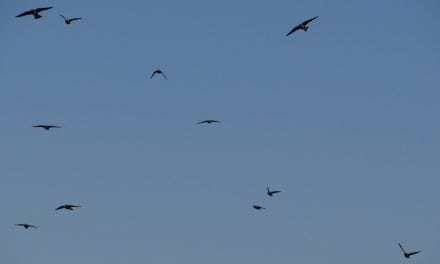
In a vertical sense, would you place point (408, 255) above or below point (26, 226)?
below

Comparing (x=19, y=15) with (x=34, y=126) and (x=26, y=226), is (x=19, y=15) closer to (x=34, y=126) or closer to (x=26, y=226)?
(x=34, y=126)

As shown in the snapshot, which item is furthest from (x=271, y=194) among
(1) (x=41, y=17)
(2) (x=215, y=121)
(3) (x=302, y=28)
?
(1) (x=41, y=17)

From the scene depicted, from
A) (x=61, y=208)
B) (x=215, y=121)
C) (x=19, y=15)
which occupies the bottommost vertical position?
(x=61, y=208)

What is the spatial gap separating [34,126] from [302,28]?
123 feet

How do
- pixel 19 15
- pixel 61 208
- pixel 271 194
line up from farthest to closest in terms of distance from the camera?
pixel 271 194, pixel 61 208, pixel 19 15

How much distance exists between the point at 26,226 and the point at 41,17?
3125 centimetres

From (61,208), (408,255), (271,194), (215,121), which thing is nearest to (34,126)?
(61,208)

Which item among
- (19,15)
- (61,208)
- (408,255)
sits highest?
(19,15)

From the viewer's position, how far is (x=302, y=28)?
465ft

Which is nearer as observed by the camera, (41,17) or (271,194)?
(41,17)

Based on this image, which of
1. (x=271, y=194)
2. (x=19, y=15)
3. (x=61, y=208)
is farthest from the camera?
(x=271, y=194)

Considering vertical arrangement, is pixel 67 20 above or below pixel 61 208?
above

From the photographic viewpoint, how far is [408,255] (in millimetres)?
149875

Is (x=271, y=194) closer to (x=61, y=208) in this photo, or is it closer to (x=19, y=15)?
(x=61, y=208)
